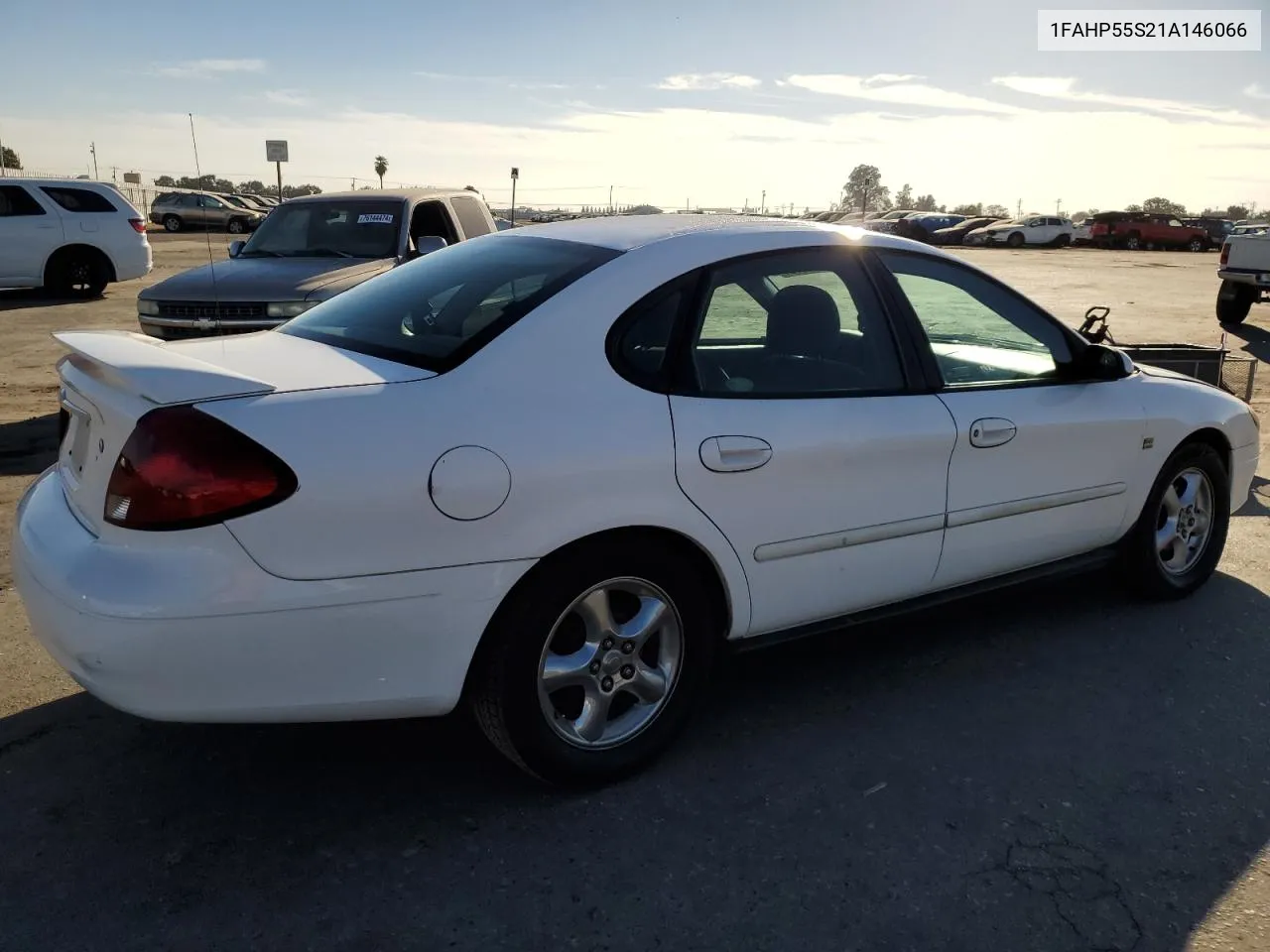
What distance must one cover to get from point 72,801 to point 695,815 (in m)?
1.71

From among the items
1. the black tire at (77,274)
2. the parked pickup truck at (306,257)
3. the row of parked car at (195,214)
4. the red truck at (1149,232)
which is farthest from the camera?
the red truck at (1149,232)

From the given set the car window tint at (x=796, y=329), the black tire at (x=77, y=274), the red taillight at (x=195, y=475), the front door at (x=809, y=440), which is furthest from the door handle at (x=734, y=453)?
the black tire at (x=77, y=274)

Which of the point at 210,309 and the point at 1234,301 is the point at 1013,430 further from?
the point at 1234,301

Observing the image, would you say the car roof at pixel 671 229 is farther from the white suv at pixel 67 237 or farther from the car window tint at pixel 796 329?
the white suv at pixel 67 237

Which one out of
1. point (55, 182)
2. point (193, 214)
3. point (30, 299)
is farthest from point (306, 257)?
point (193, 214)

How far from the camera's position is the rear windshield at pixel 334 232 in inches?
353

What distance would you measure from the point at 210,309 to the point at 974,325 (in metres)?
5.95

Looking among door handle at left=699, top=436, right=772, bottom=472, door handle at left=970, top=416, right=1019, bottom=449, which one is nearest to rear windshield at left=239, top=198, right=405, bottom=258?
door handle at left=970, top=416, right=1019, bottom=449

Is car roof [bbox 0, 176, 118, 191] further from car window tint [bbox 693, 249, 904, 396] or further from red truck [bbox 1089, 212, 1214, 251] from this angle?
red truck [bbox 1089, 212, 1214, 251]

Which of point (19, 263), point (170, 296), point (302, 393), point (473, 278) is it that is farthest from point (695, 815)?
point (19, 263)

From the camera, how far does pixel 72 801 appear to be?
298 centimetres

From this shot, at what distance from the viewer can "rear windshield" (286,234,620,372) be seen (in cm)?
302

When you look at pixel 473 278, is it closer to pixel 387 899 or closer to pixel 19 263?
pixel 387 899

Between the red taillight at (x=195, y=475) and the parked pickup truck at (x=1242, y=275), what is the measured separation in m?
16.8
